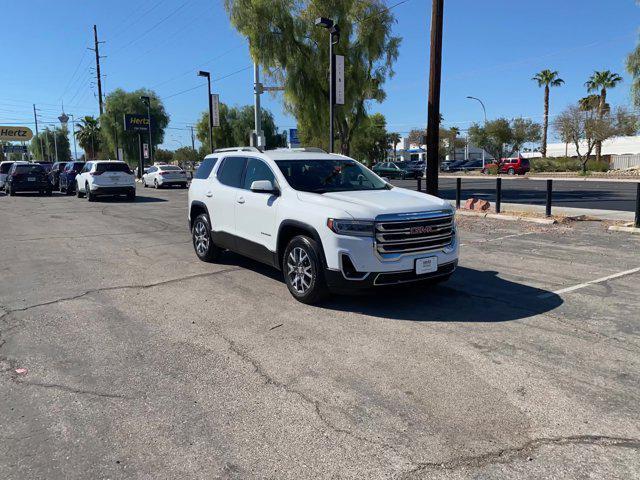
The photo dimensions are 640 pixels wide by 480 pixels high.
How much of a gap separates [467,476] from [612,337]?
2.92 metres

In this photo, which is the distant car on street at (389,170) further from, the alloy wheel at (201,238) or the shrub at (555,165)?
the alloy wheel at (201,238)

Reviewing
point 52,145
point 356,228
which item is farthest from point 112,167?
point 52,145

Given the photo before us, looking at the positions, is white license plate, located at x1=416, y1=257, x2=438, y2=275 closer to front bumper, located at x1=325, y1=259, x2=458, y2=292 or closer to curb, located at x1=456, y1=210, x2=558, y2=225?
front bumper, located at x1=325, y1=259, x2=458, y2=292

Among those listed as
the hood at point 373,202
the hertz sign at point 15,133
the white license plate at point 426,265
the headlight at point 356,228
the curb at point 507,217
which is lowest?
the curb at point 507,217

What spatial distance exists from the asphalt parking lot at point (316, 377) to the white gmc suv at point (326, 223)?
0.44 metres

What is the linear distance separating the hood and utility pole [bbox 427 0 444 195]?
347 inches

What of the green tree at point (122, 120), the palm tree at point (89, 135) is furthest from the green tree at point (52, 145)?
the green tree at point (122, 120)

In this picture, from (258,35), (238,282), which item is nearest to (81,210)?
(258,35)

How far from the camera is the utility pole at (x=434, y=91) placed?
14.2 m

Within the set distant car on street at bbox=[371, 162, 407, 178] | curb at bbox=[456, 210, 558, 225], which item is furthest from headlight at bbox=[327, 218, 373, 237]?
distant car on street at bbox=[371, 162, 407, 178]

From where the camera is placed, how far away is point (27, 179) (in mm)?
25844

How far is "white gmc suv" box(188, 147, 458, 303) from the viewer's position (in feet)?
18.2

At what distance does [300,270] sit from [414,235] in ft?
4.45

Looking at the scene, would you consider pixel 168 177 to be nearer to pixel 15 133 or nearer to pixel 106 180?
pixel 106 180
